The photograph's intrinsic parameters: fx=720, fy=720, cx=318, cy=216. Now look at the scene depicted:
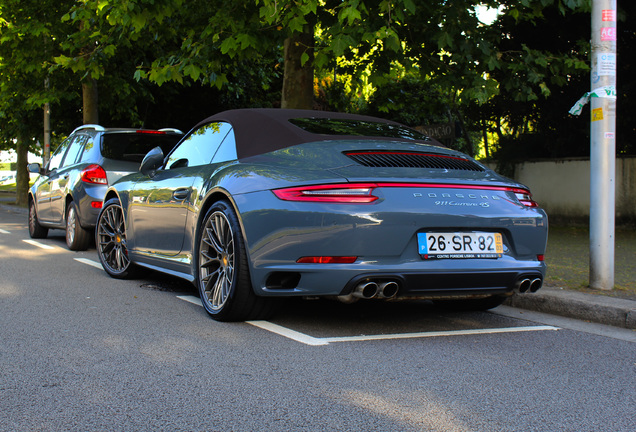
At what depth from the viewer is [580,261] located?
8094mm

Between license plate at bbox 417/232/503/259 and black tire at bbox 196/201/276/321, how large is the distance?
43.4 inches

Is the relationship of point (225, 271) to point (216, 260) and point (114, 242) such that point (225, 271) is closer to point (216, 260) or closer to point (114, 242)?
point (216, 260)

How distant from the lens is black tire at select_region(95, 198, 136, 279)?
272 inches

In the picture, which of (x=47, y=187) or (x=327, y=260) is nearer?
(x=327, y=260)

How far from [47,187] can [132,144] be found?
6.93 feet

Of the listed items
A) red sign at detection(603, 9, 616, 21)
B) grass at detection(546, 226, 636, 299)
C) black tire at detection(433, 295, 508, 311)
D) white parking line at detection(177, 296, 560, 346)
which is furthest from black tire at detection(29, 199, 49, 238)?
red sign at detection(603, 9, 616, 21)

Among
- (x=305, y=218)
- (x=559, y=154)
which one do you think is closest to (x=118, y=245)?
(x=305, y=218)

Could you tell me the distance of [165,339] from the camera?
437cm

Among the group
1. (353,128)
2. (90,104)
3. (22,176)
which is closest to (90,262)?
(353,128)

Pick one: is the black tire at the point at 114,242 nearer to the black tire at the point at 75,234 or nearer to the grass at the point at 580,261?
the black tire at the point at 75,234

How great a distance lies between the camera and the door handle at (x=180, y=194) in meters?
5.57

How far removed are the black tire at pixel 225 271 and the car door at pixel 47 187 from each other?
6487 millimetres

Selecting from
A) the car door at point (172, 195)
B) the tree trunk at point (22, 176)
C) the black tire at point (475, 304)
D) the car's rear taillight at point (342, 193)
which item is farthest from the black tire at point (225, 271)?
the tree trunk at point (22, 176)

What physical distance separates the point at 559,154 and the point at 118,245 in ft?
33.3
